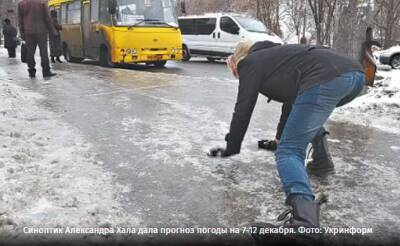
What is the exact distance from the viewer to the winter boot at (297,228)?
2646 mm

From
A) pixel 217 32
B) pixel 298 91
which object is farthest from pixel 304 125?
pixel 217 32

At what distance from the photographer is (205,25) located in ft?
61.1

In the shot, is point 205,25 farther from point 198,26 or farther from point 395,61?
point 395,61

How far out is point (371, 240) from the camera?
2.90 metres

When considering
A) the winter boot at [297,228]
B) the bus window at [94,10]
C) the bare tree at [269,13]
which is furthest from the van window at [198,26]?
the winter boot at [297,228]

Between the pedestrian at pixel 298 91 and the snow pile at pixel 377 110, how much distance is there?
3.35 metres

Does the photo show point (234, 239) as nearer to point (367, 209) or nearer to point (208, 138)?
point (367, 209)

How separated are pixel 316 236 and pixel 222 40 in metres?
15.8

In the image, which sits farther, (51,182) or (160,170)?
(160,170)

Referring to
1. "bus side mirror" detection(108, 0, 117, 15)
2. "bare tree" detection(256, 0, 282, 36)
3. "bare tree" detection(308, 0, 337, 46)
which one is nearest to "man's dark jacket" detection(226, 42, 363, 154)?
"bare tree" detection(308, 0, 337, 46)

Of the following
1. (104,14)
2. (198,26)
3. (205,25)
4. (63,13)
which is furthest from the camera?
(198,26)

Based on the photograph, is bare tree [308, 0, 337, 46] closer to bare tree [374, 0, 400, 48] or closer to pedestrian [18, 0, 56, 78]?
pedestrian [18, 0, 56, 78]

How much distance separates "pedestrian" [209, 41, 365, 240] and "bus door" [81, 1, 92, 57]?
12169 millimetres

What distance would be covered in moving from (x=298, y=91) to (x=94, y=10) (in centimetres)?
1199
